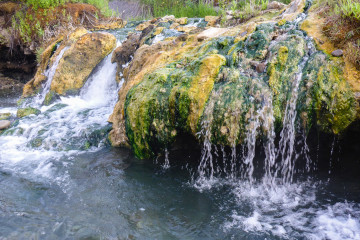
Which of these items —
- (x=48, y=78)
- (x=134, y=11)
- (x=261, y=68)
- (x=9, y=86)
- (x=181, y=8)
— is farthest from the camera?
(x=134, y=11)

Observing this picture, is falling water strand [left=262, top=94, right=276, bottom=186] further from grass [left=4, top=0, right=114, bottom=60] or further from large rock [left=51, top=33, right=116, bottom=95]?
grass [left=4, top=0, right=114, bottom=60]

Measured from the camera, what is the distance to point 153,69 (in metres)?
4.90

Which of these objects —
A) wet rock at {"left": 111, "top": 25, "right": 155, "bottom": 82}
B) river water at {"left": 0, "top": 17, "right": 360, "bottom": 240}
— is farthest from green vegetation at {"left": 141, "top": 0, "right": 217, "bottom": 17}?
river water at {"left": 0, "top": 17, "right": 360, "bottom": 240}

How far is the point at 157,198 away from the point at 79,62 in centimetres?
583

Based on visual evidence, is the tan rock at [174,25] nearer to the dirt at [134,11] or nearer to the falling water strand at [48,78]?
the falling water strand at [48,78]

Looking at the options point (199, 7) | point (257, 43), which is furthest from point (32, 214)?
point (199, 7)

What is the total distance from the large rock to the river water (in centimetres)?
291

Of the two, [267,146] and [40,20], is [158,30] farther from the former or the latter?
[40,20]

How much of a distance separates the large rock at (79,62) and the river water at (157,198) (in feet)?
9.56

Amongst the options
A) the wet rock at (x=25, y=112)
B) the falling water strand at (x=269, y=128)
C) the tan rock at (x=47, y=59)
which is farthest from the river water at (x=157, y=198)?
the tan rock at (x=47, y=59)

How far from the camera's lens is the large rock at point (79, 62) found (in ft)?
25.4

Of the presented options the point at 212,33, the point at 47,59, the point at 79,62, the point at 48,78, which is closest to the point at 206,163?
the point at 212,33

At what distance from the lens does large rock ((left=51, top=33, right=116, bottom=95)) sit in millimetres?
7738

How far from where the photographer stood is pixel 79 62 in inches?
311
